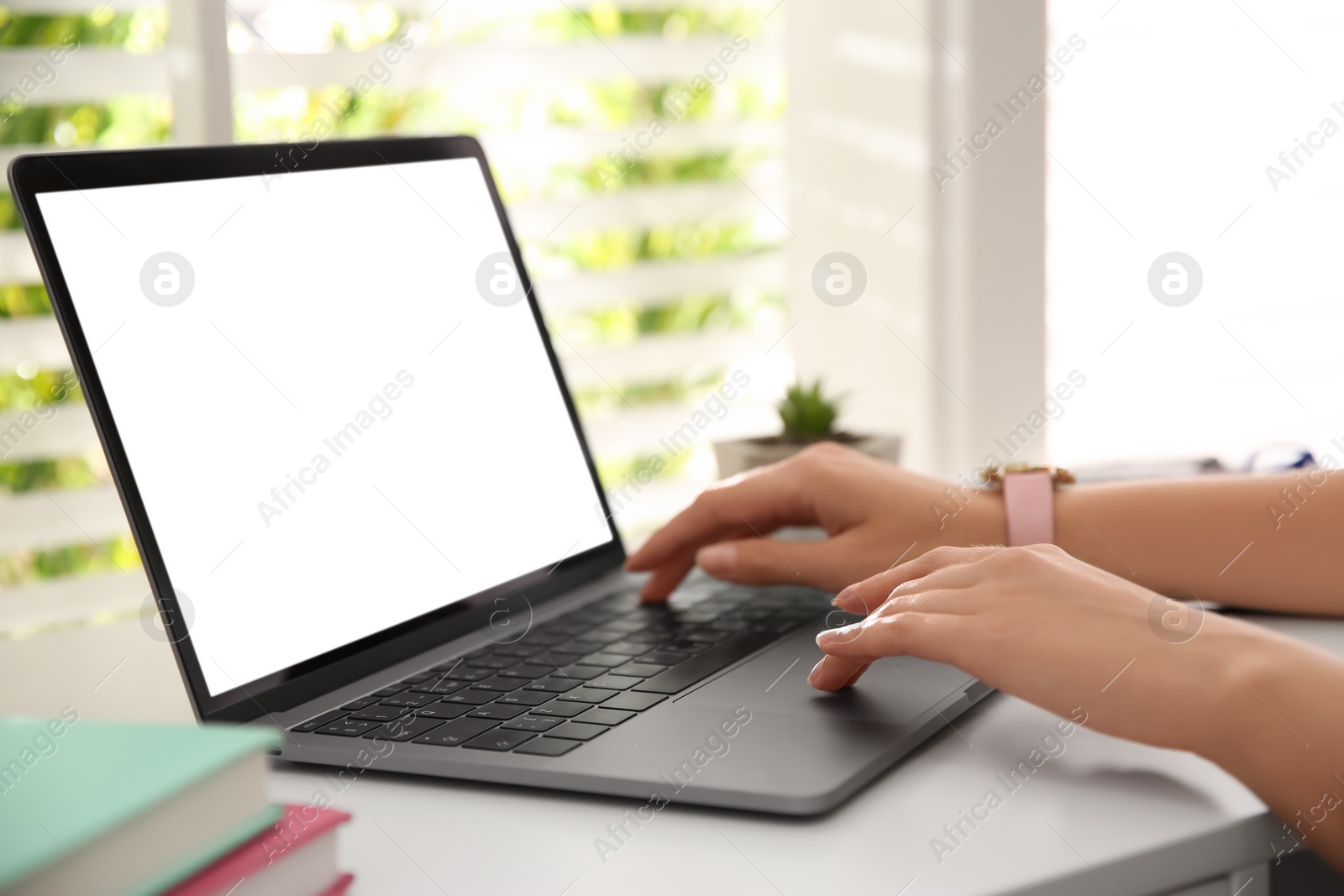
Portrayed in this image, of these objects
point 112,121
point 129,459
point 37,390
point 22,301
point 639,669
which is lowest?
point 639,669

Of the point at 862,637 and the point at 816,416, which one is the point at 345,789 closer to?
the point at 862,637

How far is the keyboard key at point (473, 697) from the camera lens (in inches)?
28.3

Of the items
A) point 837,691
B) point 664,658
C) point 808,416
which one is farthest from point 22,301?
point 837,691

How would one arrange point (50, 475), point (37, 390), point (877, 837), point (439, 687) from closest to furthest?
point (877, 837) → point (439, 687) → point (37, 390) → point (50, 475)

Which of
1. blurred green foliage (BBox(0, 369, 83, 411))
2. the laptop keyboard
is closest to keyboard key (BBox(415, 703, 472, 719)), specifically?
the laptop keyboard

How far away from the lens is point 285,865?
18.6 inches

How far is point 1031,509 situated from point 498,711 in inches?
18.6

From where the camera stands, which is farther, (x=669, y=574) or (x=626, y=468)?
(x=626, y=468)

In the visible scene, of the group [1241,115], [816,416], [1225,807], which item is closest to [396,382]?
[816,416]

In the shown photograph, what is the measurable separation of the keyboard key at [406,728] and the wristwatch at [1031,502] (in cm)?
48

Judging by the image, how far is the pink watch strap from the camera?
956mm

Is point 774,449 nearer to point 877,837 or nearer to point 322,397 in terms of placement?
point 322,397

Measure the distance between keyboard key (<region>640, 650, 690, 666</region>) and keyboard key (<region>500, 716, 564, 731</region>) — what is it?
124 mm

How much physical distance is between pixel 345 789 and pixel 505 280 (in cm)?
51
